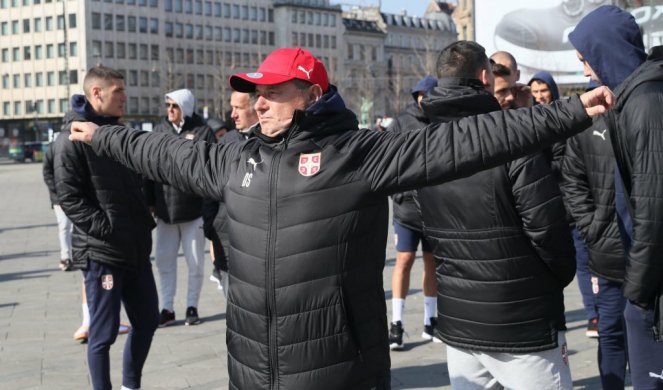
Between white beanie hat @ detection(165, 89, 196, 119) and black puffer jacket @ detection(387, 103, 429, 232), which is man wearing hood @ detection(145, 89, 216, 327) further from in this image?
black puffer jacket @ detection(387, 103, 429, 232)

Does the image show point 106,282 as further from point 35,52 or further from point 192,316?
point 35,52

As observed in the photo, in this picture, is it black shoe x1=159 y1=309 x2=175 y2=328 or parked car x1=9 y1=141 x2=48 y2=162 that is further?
parked car x1=9 y1=141 x2=48 y2=162

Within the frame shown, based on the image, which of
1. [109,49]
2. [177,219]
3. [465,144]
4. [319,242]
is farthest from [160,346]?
[109,49]

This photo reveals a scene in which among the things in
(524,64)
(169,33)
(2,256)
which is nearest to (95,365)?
(2,256)

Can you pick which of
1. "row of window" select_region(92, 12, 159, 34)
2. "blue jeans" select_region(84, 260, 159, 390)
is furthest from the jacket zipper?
"row of window" select_region(92, 12, 159, 34)

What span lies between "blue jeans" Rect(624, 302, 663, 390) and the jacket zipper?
1484 millimetres

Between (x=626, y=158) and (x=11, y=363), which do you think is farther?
(x=11, y=363)

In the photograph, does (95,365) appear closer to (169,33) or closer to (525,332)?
(525,332)

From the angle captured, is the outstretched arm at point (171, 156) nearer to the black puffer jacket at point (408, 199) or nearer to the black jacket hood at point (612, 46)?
the black jacket hood at point (612, 46)

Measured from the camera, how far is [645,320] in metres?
3.97

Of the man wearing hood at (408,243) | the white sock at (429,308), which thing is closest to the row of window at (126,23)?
the man wearing hood at (408,243)

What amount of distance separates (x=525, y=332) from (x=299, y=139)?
4.85 ft

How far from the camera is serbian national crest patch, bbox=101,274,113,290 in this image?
20.0 ft

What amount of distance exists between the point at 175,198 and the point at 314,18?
12069cm
